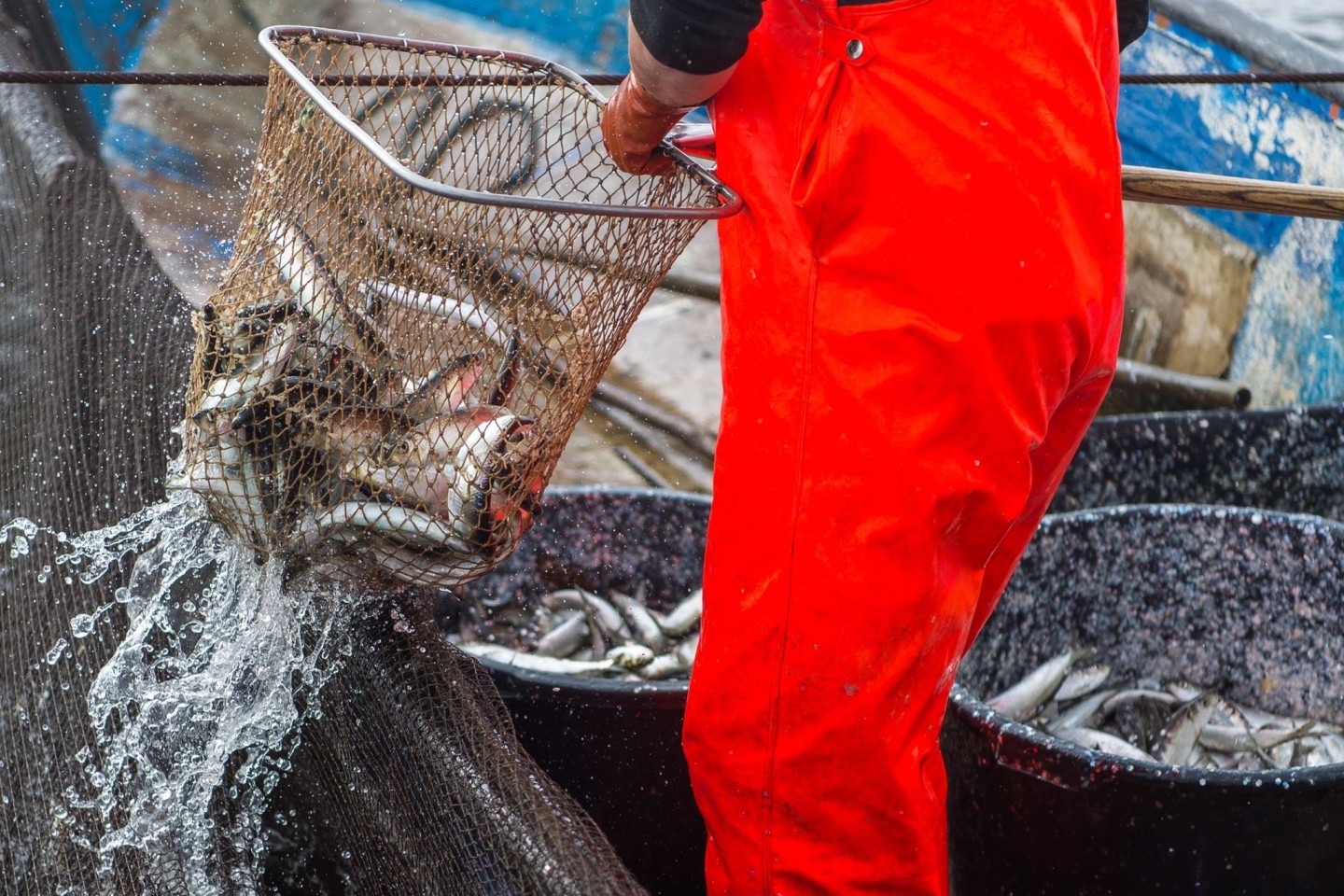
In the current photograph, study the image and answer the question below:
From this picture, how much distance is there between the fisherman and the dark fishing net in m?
0.21

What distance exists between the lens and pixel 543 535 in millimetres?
3014

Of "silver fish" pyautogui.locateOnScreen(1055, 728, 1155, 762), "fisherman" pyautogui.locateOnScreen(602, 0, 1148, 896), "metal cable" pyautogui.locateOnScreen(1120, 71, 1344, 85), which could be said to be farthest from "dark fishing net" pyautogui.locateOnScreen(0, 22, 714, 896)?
"silver fish" pyautogui.locateOnScreen(1055, 728, 1155, 762)

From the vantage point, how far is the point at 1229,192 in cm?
217

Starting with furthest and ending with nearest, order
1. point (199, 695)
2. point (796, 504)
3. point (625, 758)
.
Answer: point (625, 758), point (199, 695), point (796, 504)

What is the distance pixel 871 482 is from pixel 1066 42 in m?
0.57

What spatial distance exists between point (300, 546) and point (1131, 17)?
149 cm

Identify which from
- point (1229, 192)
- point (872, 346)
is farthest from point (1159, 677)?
point (872, 346)

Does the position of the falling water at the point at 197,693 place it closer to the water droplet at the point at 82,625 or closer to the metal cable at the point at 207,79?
the water droplet at the point at 82,625

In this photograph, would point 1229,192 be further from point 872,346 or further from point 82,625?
point 82,625

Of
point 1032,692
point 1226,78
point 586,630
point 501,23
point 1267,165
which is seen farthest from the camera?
point 501,23

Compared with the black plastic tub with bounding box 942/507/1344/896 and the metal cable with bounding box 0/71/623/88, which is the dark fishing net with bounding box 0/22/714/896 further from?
the black plastic tub with bounding box 942/507/1344/896

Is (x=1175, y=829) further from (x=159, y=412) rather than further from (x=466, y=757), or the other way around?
(x=159, y=412)

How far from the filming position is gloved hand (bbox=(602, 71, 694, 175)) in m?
1.54

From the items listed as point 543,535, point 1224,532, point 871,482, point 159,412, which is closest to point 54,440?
point 159,412
